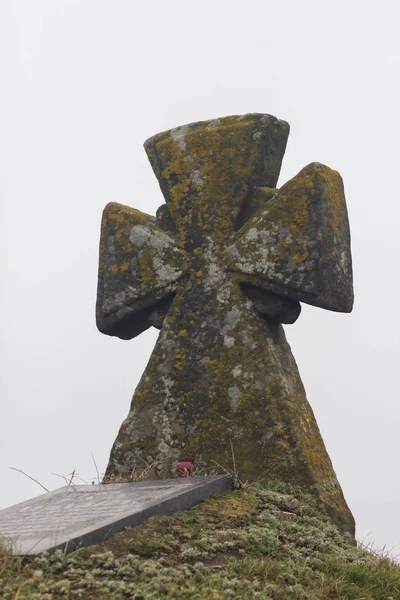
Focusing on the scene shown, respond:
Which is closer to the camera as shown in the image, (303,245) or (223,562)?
(223,562)

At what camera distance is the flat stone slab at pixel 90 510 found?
4277mm

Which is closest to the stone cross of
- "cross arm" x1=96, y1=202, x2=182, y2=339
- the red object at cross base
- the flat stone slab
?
"cross arm" x1=96, y1=202, x2=182, y2=339

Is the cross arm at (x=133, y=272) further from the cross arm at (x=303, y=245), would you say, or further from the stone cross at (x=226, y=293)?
the cross arm at (x=303, y=245)

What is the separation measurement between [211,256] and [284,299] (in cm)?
80

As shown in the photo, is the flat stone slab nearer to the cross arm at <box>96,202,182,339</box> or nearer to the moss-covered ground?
the moss-covered ground

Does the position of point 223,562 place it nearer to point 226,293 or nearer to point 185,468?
point 185,468

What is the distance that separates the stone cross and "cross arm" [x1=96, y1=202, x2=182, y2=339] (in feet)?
0.03

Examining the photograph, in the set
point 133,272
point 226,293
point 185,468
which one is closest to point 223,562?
point 185,468

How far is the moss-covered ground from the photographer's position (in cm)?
378

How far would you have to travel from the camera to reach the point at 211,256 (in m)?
7.27

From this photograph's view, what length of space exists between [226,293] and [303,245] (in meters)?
0.84

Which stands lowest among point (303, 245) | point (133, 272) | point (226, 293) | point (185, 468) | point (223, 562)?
point (223, 562)

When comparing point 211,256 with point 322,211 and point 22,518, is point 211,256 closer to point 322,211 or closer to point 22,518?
point 322,211

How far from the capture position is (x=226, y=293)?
7.07 meters
